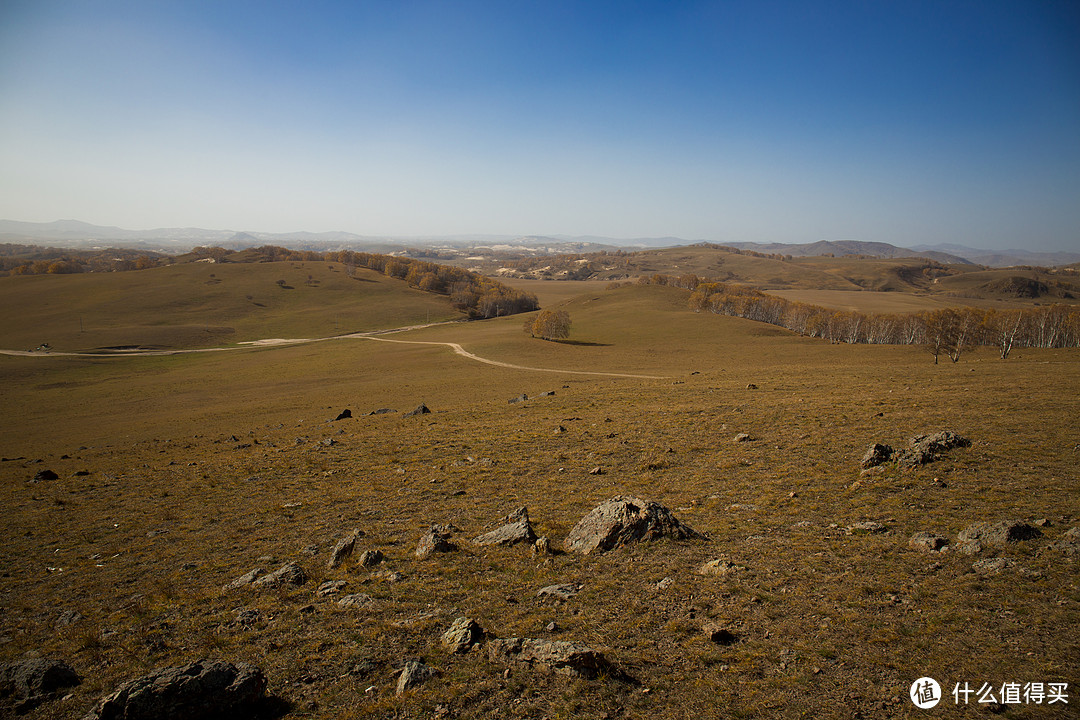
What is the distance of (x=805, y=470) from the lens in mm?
18172

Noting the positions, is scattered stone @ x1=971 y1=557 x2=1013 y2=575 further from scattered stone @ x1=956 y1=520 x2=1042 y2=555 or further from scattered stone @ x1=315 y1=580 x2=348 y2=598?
scattered stone @ x1=315 y1=580 x2=348 y2=598

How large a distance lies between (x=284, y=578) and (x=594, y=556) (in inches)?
340

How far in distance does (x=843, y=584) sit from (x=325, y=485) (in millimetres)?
20184

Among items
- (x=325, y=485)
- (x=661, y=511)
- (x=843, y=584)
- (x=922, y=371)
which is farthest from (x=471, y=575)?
(x=922, y=371)

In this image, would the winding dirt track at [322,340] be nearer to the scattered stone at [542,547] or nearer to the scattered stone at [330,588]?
the scattered stone at [542,547]

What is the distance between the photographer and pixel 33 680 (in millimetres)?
8578

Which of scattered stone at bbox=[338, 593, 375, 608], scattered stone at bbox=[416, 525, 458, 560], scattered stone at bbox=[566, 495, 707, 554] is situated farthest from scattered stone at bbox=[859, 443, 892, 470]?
scattered stone at bbox=[338, 593, 375, 608]

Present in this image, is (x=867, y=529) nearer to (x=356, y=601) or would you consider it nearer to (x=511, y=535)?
(x=511, y=535)

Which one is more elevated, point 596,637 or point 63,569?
point 596,637

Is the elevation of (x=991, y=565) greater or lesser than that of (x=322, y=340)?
greater

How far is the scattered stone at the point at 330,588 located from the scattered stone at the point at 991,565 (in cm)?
1520

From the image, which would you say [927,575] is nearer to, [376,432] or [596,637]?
[596,637]

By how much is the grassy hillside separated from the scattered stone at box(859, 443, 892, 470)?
117m

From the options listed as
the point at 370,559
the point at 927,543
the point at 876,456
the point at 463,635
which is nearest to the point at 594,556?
the point at 463,635
